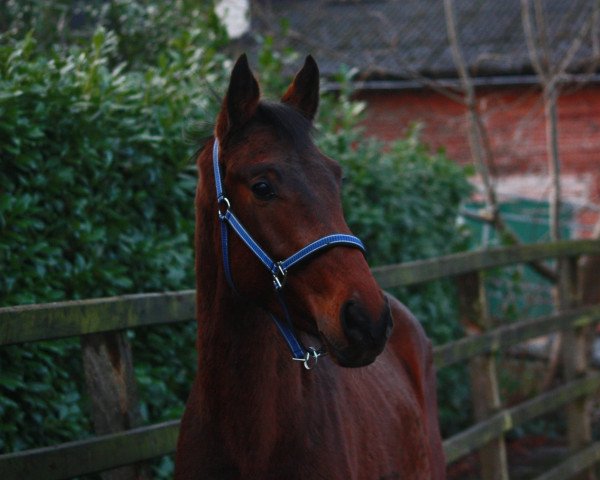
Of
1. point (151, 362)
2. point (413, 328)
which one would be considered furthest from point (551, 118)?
point (151, 362)

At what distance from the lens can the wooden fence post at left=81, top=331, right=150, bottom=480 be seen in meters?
3.39

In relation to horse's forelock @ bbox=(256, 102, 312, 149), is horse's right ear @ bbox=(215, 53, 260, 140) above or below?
above

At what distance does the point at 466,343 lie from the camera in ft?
18.3

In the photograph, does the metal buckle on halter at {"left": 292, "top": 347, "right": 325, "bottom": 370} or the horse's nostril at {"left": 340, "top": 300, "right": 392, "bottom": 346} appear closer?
the horse's nostril at {"left": 340, "top": 300, "right": 392, "bottom": 346}

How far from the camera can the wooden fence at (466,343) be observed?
317 cm

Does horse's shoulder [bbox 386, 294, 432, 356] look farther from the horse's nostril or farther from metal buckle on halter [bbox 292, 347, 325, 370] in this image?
the horse's nostril

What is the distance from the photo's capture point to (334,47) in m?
15.4

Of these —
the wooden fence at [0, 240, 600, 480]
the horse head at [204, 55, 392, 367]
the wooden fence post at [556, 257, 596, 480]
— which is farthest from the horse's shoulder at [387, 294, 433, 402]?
the wooden fence post at [556, 257, 596, 480]

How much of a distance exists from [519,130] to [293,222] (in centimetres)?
1066

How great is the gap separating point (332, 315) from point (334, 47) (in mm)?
13244

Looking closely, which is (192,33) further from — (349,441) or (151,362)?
(349,441)

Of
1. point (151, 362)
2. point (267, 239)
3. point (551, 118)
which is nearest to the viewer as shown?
point (267, 239)

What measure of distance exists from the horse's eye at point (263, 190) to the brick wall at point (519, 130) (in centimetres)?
1015

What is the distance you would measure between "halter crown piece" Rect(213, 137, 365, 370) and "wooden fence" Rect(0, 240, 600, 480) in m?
0.64
